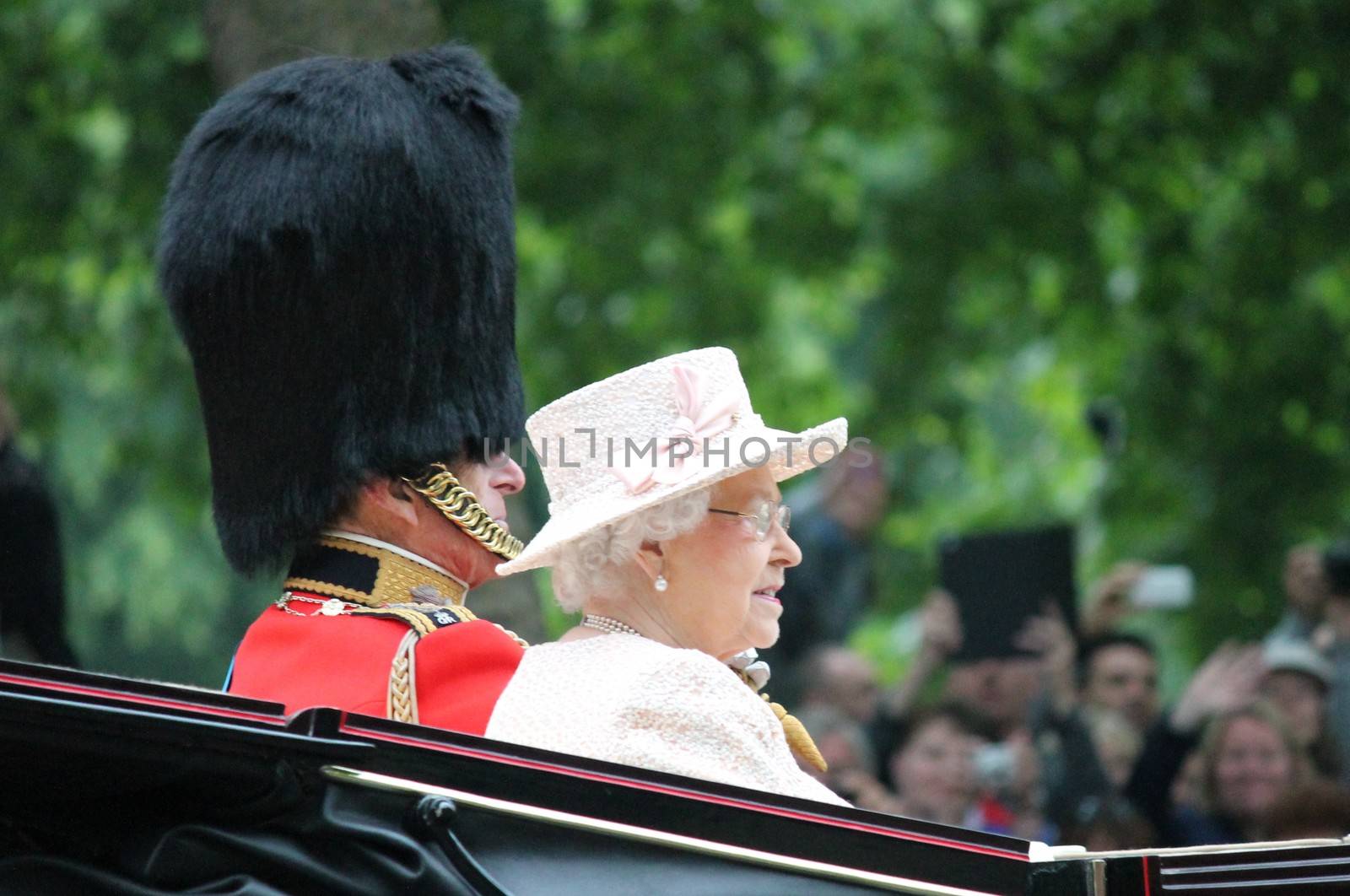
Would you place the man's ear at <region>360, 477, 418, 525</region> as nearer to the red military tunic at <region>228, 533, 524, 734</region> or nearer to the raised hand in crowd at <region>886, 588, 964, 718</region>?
the red military tunic at <region>228, 533, 524, 734</region>

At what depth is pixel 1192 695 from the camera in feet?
21.9

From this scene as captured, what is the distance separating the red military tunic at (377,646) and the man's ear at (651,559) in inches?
10.7

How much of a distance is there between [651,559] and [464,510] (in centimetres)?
→ 47

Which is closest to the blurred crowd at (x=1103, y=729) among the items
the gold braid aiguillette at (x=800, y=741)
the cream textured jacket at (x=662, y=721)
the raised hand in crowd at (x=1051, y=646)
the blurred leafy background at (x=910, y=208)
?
the raised hand in crowd at (x=1051, y=646)

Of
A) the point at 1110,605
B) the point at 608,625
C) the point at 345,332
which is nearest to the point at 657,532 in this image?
the point at 608,625

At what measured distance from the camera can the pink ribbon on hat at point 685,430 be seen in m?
2.90

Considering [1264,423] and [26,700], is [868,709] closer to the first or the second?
[1264,423]

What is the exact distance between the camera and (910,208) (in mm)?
8641

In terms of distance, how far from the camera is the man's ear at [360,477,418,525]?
334 centimetres

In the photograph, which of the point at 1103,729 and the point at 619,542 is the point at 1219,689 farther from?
the point at 619,542

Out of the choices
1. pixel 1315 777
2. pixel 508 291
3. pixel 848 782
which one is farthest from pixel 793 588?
pixel 508 291

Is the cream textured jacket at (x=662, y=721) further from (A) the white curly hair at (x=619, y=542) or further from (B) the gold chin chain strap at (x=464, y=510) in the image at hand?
(B) the gold chin chain strap at (x=464, y=510)

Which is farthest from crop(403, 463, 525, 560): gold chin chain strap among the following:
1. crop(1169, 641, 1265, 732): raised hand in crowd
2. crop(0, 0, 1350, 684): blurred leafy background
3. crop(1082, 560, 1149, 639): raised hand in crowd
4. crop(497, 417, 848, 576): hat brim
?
crop(0, 0, 1350, 684): blurred leafy background

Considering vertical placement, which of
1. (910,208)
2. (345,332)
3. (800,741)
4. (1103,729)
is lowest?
(800,741)
